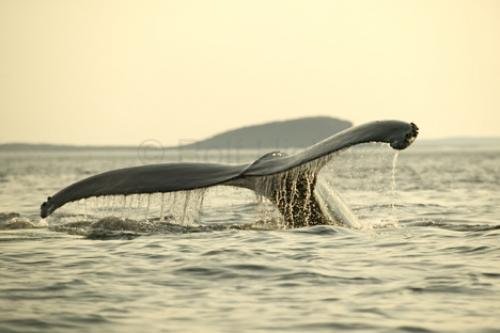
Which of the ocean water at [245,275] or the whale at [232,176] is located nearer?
the ocean water at [245,275]

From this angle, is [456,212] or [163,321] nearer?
[163,321]

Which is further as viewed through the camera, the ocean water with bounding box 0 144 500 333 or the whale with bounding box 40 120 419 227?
the whale with bounding box 40 120 419 227

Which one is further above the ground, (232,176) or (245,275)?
(232,176)

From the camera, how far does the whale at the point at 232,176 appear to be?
8.60 meters

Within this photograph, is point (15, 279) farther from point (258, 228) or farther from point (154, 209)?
point (154, 209)

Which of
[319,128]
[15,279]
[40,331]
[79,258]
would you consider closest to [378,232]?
[79,258]

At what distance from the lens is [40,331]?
659 cm

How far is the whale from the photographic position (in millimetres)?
8602

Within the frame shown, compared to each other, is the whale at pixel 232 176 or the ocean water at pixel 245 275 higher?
the whale at pixel 232 176

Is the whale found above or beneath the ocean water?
above

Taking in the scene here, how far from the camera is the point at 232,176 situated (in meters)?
9.24

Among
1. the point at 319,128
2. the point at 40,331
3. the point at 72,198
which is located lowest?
the point at 40,331

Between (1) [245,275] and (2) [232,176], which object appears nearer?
(1) [245,275]

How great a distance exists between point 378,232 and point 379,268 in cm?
295
